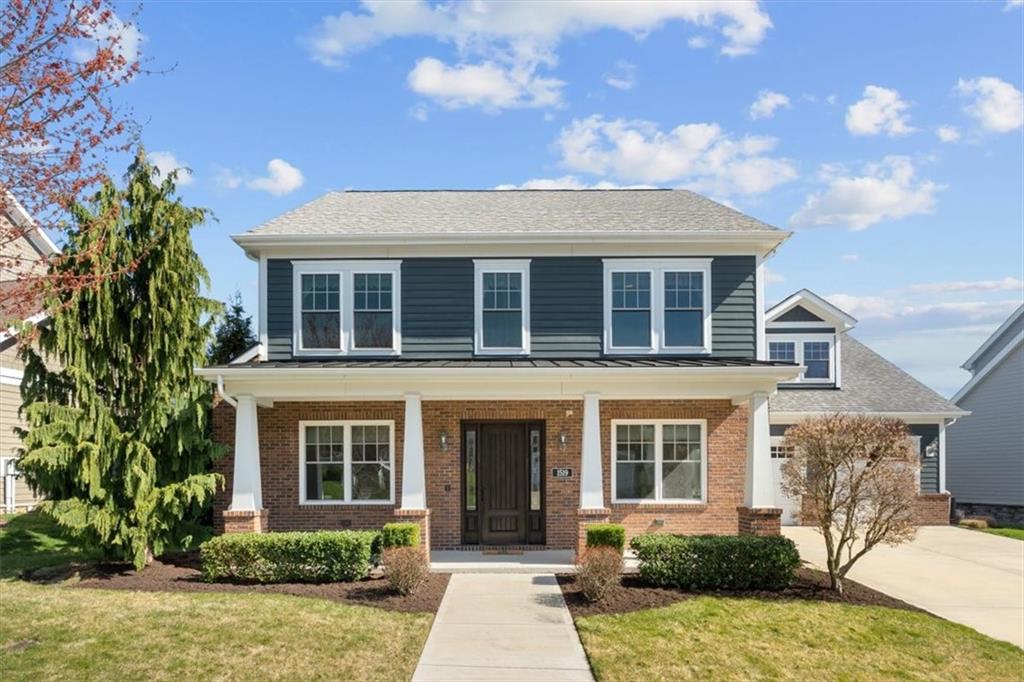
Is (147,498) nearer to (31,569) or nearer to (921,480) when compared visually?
(31,569)

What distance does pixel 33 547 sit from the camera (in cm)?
1448

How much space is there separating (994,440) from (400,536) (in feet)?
68.0

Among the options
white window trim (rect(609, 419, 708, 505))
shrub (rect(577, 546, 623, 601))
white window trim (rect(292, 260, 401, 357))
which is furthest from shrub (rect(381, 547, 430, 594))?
white window trim (rect(609, 419, 708, 505))

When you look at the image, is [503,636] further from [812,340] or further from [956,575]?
[812,340]

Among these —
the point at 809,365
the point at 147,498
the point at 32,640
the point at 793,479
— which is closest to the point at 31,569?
the point at 147,498

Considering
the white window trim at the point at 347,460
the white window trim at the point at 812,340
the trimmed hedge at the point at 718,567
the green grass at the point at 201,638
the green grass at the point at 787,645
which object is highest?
the white window trim at the point at 812,340

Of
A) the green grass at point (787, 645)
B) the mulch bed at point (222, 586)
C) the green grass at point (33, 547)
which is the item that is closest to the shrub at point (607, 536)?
the green grass at point (787, 645)

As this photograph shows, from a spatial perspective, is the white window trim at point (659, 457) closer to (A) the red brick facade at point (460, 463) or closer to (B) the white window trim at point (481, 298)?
(A) the red brick facade at point (460, 463)

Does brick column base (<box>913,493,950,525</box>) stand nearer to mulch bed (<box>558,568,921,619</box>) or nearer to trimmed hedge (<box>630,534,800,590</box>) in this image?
mulch bed (<box>558,568,921,619</box>)

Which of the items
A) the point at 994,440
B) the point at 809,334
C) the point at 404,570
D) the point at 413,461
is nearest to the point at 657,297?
the point at 413,461

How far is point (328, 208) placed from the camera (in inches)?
669

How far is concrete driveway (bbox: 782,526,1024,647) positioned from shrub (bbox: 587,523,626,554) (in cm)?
410

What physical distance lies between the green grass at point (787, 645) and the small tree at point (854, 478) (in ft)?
3.72

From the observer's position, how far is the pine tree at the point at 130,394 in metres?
12.0
